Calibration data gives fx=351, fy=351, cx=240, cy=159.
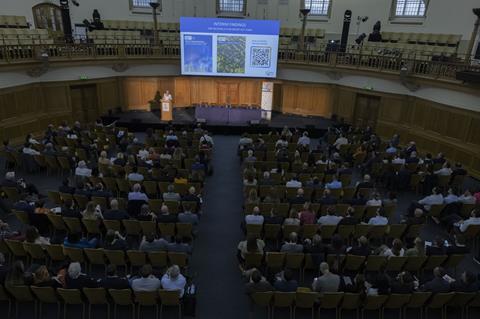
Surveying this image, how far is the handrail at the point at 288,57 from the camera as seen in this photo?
1463cm

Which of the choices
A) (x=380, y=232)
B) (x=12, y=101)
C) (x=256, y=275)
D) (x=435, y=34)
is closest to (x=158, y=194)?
(x=256, y=275)

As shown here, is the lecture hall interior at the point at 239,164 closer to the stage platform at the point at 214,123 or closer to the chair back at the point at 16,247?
the chair back at the point at 16,247

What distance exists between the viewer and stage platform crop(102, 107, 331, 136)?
17.9 meters

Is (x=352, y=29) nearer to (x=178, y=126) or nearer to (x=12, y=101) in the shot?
(x=178, y=126)

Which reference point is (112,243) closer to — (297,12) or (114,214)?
(114,214)

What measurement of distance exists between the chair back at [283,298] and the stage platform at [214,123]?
1239 cm

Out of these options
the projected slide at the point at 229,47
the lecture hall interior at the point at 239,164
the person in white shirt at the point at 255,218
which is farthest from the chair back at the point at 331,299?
the projected slide at the point at 229,47

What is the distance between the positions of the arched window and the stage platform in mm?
6812

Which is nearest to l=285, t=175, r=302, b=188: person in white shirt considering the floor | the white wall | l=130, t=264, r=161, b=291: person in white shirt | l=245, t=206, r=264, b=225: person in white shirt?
the floor

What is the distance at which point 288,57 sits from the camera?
19.3 metres

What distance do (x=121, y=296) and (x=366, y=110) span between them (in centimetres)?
1642

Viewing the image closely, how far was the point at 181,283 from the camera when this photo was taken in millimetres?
6176

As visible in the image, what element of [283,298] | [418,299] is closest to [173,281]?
[283,298]

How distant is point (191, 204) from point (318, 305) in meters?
3.83
